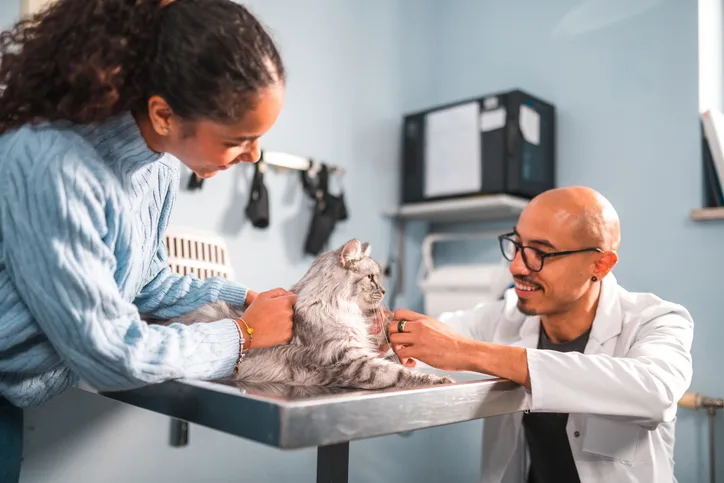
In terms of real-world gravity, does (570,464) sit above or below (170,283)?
below

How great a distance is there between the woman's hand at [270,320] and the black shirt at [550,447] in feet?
3.05

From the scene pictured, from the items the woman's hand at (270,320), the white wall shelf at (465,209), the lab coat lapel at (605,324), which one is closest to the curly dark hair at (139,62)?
the woman's hand at (270,320)

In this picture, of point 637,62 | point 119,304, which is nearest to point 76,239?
point 119,304

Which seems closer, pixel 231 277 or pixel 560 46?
pixel 231 277

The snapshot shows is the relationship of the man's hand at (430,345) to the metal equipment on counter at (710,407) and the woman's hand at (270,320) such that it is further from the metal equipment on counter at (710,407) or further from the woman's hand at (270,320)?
the metal equipment on counter at (710,407)

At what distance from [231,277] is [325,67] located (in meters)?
1.37

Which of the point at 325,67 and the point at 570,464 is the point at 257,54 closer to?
the point at 570,464

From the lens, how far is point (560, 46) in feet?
9.66

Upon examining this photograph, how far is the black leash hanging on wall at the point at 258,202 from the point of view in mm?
2463

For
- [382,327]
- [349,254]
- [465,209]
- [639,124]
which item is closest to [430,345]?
[382,327]

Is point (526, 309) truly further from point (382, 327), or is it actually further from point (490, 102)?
point (490, 102)

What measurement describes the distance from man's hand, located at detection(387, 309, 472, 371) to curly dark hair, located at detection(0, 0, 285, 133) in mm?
637

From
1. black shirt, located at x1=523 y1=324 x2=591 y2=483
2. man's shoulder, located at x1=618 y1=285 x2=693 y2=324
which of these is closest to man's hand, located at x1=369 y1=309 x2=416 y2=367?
black shirt, located at x1=523 y1=324 x2=591 y2=483

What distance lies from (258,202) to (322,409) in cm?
174
